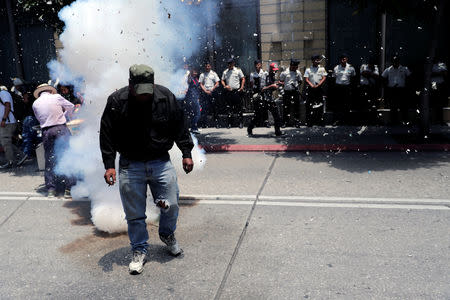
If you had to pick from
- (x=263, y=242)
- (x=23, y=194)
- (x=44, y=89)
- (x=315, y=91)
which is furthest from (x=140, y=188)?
(x=315, y=91)

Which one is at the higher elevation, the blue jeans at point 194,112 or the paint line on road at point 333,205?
the blue jeans at point 194,112

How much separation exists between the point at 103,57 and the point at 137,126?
5.76ft

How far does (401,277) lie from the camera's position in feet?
12.4

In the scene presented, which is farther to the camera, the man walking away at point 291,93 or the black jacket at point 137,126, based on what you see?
the man walking away at point 291,93

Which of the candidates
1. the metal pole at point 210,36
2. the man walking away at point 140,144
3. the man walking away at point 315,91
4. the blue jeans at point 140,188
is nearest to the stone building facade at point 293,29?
the man walking away at point 315,91

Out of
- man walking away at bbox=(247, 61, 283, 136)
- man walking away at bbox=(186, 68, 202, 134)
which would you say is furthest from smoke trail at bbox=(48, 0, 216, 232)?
man walking away at bbox=(186, 68, 202, 134)

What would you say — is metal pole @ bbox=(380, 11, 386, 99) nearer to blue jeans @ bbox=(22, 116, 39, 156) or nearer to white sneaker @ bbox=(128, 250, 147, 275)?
blue jeans @ bbox=(22, 116, 39, 156)

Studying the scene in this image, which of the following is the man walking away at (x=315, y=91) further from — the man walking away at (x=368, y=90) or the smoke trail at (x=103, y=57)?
the smoke trail at (x=103, y=57)

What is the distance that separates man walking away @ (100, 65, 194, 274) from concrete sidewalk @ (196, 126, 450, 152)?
18.8 feet

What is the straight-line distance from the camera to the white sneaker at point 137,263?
13.4 ft

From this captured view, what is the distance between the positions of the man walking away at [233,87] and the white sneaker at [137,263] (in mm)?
8854

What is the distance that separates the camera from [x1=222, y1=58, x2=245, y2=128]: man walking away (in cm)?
1263

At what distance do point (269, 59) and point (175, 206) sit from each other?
379 inches

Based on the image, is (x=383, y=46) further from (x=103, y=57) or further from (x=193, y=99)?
(x=103, y=57)
